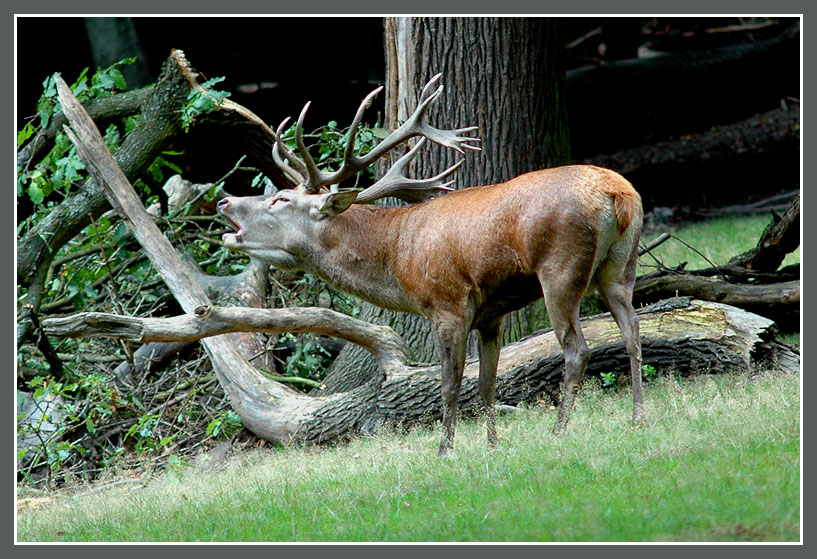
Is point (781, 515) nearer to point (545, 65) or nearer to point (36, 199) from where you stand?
point (545, 65)

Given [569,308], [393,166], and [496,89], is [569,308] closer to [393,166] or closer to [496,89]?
[393,166]

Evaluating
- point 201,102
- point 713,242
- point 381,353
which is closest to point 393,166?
point 381,353

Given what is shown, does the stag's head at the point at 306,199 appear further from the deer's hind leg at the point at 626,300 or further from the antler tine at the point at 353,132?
the deer's hind leg at the point at 626,300

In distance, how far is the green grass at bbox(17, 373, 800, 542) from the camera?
187 inches

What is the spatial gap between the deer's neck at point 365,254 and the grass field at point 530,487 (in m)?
1.24

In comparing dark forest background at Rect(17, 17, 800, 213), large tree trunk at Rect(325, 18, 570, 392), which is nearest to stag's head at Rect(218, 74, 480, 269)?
large tree trunk at Rect(325, 18, 570, 392)

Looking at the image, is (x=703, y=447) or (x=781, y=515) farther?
(x=703, y=447)

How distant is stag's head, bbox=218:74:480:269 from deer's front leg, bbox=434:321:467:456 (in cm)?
121

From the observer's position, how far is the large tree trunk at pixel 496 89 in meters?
8.91

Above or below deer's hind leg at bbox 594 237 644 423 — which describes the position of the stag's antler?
above

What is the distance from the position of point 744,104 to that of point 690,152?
215cm

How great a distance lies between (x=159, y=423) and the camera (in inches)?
372

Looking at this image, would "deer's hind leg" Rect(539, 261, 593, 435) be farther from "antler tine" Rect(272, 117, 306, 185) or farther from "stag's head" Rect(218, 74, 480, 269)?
"antler tine" Rect(272, 117, 306, 185)

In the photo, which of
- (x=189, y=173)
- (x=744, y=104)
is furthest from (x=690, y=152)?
(x=189, y=173)
